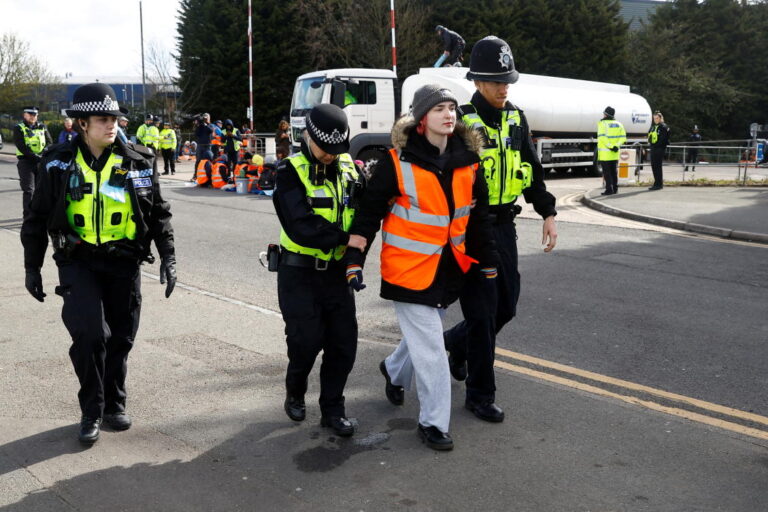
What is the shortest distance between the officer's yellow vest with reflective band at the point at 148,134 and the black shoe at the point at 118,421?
19.5 m

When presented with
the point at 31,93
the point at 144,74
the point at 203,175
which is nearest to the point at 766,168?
the point at 203,175

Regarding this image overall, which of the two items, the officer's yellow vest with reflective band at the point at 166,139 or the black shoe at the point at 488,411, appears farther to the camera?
the officer's yellow vest with reflective band at the point at 166,139

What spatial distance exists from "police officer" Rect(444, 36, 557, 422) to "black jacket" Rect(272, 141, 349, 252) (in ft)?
2.64

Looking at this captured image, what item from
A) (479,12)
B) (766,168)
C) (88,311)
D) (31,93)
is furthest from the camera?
(31,93)

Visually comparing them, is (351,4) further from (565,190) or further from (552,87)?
(565,190)

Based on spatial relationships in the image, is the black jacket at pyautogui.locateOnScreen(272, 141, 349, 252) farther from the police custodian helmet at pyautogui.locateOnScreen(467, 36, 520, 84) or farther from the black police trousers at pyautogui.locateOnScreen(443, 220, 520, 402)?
the police custodian helmet at pyautogui.locateOnScreen(467, 36, 520, 84)

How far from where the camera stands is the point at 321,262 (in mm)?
4137

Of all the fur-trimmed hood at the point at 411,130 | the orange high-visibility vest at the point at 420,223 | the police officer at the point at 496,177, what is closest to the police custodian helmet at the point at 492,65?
the police officer at the point at 496,177

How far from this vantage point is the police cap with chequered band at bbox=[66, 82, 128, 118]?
13.5 feet

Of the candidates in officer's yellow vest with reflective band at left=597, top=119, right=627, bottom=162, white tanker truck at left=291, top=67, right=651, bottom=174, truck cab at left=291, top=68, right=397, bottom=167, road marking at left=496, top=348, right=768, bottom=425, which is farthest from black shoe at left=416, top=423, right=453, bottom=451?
truck cab at left=291, top=68, right=397, bottom=167

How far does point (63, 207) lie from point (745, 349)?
15.3ft

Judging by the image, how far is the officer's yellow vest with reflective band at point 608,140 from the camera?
58.2 ft

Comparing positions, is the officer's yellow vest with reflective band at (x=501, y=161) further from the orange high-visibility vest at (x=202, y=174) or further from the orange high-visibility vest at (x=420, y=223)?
the orange high-visibility vest at (x=202, y=174)

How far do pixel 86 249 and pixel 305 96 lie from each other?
52.3 feet
